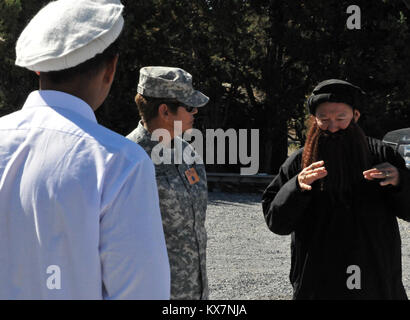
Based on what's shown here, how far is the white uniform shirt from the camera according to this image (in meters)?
1.38

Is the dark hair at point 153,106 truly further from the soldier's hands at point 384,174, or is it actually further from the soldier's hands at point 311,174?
the soldier's hands at point 384,174

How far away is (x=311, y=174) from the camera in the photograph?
2.85m

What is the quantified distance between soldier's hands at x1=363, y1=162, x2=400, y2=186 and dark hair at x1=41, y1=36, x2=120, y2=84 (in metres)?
1.63

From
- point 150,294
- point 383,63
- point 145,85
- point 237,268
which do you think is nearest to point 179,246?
point 145,85

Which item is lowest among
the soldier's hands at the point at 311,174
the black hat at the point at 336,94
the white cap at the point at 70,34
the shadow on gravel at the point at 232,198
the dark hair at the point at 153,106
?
the shadow on gravel at the point at 232,198

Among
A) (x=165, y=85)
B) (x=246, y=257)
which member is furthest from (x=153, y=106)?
(x=246, y=257)

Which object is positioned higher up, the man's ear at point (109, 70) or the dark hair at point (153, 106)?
the man's ear at point (109, 70)

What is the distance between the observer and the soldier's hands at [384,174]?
9.29 ft

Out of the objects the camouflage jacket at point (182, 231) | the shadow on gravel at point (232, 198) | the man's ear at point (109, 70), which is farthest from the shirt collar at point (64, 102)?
the shadow on gravel at point (232, 198)

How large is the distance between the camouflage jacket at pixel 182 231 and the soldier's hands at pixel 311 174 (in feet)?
1.64

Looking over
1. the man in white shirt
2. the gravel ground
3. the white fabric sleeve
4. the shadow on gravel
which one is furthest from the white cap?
the shadow on gravel

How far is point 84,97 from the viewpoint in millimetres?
1513

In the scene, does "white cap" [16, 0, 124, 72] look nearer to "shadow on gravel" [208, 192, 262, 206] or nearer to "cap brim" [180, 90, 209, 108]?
"cap brim" [180, 90, 209, 108]

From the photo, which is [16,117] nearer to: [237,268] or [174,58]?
[237,268]
